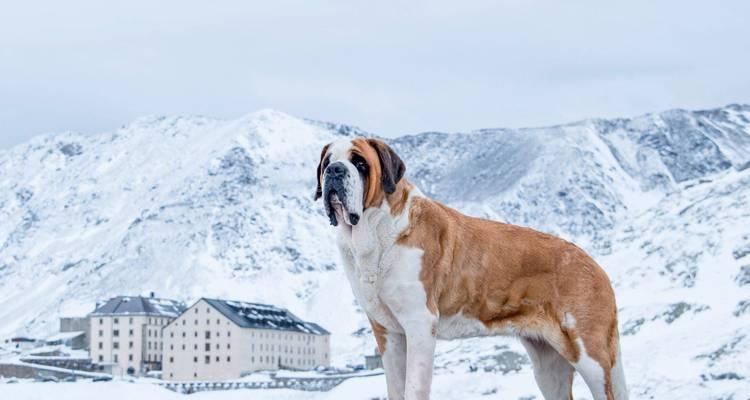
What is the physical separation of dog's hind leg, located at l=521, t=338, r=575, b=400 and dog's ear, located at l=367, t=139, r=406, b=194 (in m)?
2.69

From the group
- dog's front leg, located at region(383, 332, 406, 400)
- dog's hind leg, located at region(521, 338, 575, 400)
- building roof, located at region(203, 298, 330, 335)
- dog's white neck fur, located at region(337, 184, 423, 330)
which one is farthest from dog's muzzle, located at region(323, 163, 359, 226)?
building roof, located at region(203, 298, 330, 335)

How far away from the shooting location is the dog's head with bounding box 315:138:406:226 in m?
10.6

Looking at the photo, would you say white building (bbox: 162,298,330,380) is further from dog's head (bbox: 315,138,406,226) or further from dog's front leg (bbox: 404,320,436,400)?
dog's head (bbox: 315,138,406,226)

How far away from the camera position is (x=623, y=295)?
7631 centimetres

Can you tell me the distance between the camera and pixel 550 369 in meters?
12.6

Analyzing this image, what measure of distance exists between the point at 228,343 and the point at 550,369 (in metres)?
138

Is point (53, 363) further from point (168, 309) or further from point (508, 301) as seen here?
point (508, 301)

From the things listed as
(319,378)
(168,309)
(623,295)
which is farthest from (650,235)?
(168,309)

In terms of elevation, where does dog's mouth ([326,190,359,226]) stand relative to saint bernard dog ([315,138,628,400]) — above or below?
above

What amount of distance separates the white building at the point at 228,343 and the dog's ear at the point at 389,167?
139 metres

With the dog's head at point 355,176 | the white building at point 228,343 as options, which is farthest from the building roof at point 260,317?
the dog's head at point 355,176

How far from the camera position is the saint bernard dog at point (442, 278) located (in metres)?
11.0

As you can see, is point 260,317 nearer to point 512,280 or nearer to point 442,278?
point 512,280

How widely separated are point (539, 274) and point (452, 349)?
7586 centimetres
